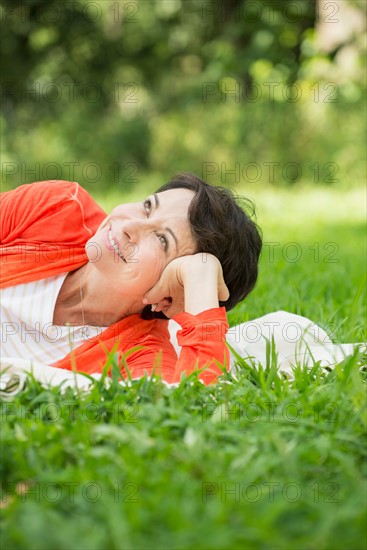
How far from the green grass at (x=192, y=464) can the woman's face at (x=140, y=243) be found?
1.83ft

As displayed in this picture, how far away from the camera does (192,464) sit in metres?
1.83

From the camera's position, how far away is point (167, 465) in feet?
6.05

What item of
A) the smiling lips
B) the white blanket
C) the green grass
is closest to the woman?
the smiling lips

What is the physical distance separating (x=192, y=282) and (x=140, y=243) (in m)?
0.24

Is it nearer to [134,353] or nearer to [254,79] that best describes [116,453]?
[134,353]

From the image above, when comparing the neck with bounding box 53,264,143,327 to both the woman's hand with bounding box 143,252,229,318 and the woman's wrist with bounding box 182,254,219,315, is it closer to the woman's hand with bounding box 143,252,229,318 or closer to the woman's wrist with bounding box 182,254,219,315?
the woman's hand with bounding box 143,252,229,318

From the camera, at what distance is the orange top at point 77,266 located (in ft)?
9.30

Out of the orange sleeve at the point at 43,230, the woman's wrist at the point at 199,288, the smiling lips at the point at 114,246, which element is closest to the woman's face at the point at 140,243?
the smiling lips at the point at 114,246

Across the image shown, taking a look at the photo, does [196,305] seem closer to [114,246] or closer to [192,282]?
[192,282]

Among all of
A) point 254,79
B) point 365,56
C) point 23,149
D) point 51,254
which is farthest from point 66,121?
point 51,254

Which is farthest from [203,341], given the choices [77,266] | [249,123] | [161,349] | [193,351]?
[249,123]

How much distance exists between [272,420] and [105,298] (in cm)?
112

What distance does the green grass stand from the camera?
5.17ft

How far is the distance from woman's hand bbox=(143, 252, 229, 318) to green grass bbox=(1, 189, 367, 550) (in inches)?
14.8
